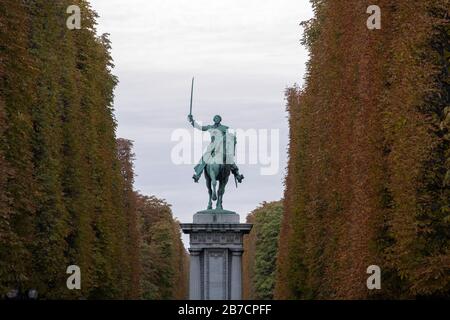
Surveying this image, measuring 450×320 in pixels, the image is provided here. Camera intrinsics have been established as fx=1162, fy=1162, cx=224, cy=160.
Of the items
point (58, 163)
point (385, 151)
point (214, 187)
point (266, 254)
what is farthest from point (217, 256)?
point (266, 254)

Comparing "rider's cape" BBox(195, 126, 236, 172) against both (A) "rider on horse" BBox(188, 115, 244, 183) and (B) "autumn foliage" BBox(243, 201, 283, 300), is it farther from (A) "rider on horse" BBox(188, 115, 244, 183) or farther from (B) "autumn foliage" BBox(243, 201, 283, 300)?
(B) "autumn foliage" BBox(243, 201, 283, 300)

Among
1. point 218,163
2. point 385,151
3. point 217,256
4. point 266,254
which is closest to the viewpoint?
point 385,151

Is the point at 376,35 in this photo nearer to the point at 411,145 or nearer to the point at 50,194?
the point at 411,145

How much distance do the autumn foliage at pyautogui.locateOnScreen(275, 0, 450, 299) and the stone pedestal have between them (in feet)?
10.5

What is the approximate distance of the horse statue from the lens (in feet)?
139

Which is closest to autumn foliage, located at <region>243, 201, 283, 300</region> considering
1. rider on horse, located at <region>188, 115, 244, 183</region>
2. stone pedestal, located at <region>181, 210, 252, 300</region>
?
rider on horse, located at <region>188, 115, 244, 183</region>

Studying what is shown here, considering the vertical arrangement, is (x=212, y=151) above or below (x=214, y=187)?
above

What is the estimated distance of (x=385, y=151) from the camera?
107ft

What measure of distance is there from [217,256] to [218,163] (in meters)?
3.44

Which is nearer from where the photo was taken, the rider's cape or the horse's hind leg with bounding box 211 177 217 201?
the horse's hind leg with bounding box 211 177 217 201

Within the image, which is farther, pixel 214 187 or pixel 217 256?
pixel 214 187

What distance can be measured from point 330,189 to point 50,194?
31.1ft

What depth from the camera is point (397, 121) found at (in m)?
30.0

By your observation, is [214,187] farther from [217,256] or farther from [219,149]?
[217,256]
